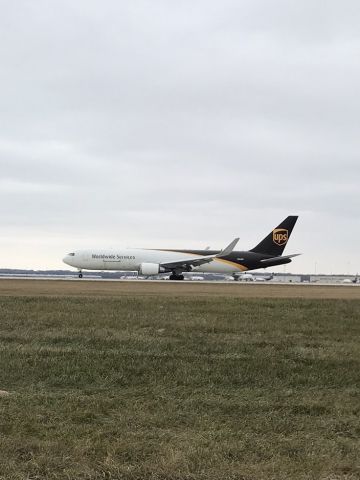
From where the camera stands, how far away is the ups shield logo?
2729 inches

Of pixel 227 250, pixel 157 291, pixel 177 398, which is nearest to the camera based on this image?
pixel 177 398

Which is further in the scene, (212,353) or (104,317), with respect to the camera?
(104,317)

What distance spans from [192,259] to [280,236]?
1362 cm

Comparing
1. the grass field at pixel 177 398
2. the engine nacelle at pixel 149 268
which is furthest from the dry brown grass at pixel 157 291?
the engine nacelle at pixel 149 268

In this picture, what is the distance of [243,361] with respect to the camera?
1082 cm

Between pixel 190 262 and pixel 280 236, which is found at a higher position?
pixel 280 236

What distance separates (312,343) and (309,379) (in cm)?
364

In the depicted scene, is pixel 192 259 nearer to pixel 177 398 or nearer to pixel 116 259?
pixel 116 259

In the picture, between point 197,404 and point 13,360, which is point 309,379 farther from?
point 13,360

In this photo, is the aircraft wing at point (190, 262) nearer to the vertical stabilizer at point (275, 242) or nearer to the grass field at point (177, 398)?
the vertical stabilizer at point (275, 242)

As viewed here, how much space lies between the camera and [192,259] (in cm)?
6309

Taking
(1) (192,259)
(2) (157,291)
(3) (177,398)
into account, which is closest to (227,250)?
(1) (192,259)

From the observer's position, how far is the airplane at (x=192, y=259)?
63.1m

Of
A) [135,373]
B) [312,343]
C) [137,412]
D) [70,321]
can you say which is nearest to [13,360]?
[135,373]
